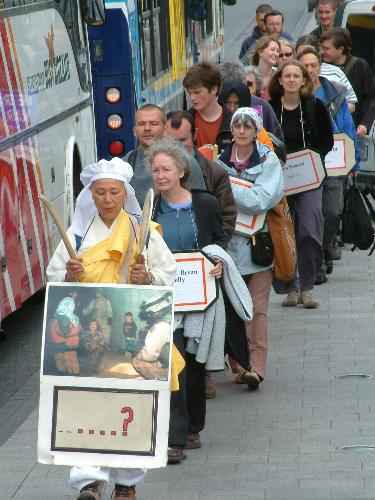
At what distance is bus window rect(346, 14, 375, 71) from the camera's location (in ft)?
67.2

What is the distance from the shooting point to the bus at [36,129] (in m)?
11.1

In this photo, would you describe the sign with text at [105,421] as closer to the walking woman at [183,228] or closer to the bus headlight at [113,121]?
the walking woman at [183,228]

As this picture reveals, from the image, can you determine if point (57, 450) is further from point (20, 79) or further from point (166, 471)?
point (20, 79)

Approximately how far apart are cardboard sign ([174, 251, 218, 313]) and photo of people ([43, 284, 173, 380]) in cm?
143

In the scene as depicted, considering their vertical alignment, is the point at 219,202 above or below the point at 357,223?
above

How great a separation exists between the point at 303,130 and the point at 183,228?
417cm

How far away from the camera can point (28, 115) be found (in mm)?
11812

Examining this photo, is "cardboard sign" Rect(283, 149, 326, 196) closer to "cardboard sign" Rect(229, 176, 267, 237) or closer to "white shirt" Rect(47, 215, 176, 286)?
"cardboard sign" Rect(229, 176, 267, 237)

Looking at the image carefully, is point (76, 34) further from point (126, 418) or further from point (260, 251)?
point (126, 418)

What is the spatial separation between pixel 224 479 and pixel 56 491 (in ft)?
2.48

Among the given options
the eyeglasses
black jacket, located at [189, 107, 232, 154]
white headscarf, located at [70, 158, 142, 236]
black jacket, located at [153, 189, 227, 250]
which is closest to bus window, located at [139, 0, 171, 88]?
black jacket, located at [189, 107, 232, 154]

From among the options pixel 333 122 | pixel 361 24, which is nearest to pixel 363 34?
pixel 361 24

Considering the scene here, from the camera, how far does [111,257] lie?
7070 millimetres

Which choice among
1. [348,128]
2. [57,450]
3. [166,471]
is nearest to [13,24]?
[348,128]
